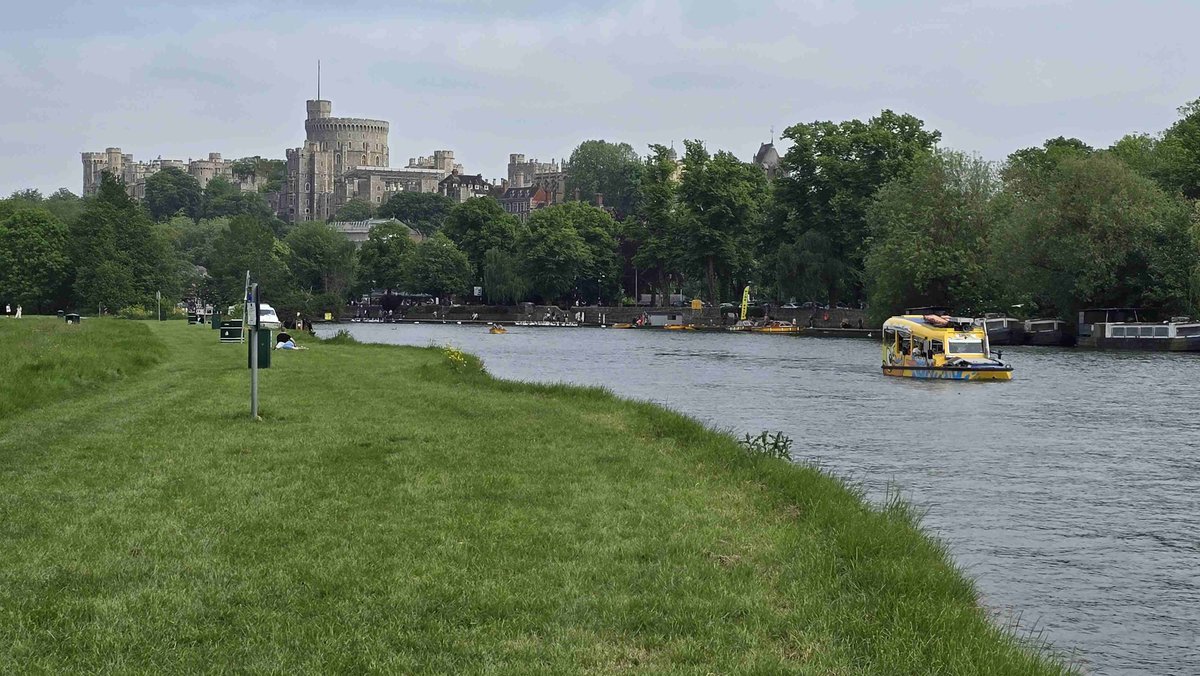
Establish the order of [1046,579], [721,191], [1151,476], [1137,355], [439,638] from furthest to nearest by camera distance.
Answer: [721,191], [1137,355], [1151,476], [1046,579], [439,638]

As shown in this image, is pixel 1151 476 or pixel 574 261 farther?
pixel 574 261

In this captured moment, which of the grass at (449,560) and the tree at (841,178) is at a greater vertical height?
the tree at (841,178)

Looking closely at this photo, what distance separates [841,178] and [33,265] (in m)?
78.4

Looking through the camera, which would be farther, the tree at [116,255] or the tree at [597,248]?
the tree at [597,248]

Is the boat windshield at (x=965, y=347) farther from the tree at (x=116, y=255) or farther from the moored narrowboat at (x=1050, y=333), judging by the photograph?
the tree at (x=116, y=255)

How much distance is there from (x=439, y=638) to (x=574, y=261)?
168 meters

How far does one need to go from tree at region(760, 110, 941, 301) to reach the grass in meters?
103

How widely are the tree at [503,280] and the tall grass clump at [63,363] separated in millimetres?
126508

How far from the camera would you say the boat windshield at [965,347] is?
59500mm

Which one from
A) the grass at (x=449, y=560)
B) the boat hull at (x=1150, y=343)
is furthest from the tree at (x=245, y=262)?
the grass at (x=449, y=560)

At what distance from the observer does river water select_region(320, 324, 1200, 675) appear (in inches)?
625

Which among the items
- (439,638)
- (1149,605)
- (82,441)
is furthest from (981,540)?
(82,441)

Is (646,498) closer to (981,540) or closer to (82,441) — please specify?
(981,540)

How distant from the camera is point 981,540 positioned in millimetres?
19797
